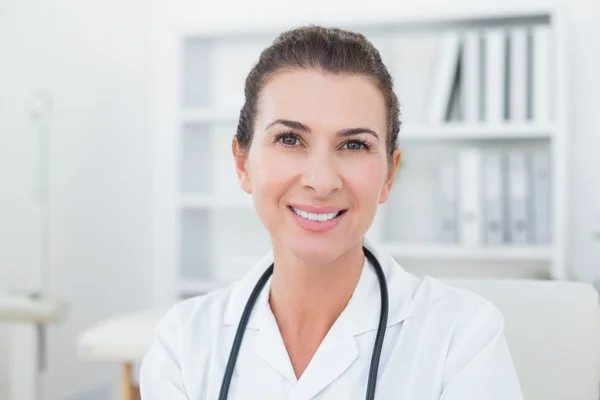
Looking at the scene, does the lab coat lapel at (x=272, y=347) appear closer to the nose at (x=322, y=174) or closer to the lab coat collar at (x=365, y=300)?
the lab coat collar at (x=365, y=300)

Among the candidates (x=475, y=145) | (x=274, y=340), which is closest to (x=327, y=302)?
(x=274, y=340)

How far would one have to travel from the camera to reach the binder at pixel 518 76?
101 inches

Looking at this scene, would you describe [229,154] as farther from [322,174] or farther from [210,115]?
[322,174]

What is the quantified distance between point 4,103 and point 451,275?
6.23 ft

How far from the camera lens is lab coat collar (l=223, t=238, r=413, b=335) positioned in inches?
45.4

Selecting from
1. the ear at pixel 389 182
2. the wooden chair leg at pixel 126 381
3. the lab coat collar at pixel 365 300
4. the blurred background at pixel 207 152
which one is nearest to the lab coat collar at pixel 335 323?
the lab coat collar at pixel 365 300

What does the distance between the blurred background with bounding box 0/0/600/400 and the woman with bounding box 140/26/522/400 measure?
4.09 feet

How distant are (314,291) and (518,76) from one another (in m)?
1.68

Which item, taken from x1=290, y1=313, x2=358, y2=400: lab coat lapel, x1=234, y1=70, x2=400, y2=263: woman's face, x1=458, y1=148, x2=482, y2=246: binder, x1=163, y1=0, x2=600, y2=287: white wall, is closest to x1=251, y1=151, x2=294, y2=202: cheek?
x1=234, y1=70, x2=400, y2=263: woman's face

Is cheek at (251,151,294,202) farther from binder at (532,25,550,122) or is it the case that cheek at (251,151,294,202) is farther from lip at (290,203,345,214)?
binder at (532,25,550,122)

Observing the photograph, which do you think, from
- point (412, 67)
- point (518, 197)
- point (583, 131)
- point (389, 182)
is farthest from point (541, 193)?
point (389, 182)

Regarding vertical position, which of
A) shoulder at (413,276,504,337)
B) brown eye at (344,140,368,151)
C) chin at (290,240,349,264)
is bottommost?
shoulder at (413,276,504,337)

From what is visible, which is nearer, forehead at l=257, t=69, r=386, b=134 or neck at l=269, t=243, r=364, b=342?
forehead at l=257, t=69, r=386, b=134

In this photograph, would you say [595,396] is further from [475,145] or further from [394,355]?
[475,145]
